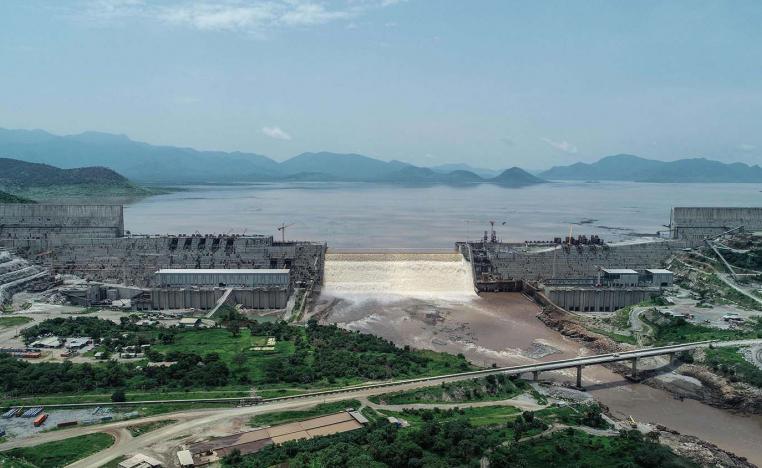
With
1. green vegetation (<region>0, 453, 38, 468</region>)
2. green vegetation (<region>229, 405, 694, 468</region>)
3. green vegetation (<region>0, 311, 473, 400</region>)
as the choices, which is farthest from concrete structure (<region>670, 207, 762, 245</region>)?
green vegetation (<region>0, 453, 38, 468</region>)

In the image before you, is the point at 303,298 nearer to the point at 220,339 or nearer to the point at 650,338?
the point at 220,339

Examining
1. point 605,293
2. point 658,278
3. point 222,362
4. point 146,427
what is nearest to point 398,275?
point 605,293

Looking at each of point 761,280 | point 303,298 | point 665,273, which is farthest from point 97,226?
point 761,280

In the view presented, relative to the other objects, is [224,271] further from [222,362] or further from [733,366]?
[733,366]

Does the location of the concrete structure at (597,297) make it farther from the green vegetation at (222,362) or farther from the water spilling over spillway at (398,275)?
the green vegetation at (222,362)

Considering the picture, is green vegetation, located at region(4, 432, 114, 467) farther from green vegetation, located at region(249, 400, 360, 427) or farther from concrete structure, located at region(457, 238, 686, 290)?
concrete structure, located at region(457, 238, 686, 290)

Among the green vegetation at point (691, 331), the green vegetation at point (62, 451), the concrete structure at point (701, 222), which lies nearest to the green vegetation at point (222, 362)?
the green vegetation at point (62, 451)

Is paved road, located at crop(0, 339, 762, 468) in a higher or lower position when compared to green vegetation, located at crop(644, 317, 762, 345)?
lower
